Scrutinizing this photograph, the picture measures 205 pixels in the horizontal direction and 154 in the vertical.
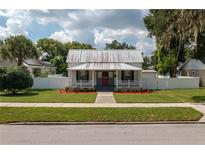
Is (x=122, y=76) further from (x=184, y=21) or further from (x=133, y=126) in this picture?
(x=133, y=126)

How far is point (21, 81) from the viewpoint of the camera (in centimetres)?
2447

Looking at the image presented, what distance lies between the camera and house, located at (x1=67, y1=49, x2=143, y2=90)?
31.2 m

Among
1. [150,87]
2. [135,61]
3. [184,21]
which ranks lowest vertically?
[150,87]

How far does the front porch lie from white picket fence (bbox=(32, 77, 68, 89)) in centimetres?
116

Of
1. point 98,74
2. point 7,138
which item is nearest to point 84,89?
point 98,74

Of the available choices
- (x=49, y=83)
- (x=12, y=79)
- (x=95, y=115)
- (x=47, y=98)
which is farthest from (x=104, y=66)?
(x=95, y=115)

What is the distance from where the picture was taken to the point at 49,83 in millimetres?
32875

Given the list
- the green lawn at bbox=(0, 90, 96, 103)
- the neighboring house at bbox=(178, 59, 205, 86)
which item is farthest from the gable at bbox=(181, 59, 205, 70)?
the green lawn at bbox=(0, 90, 96, 103)

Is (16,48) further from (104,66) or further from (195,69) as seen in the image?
(195,69)

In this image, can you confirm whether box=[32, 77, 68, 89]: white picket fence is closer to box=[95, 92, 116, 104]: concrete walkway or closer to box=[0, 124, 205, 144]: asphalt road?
box=[95, 92, 116, 104]: concrete walkway

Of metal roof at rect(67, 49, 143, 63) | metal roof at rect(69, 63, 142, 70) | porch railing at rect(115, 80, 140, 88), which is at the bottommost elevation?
porch railing at rect(115, 80, 140, 88)

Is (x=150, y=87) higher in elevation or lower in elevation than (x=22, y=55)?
lower
